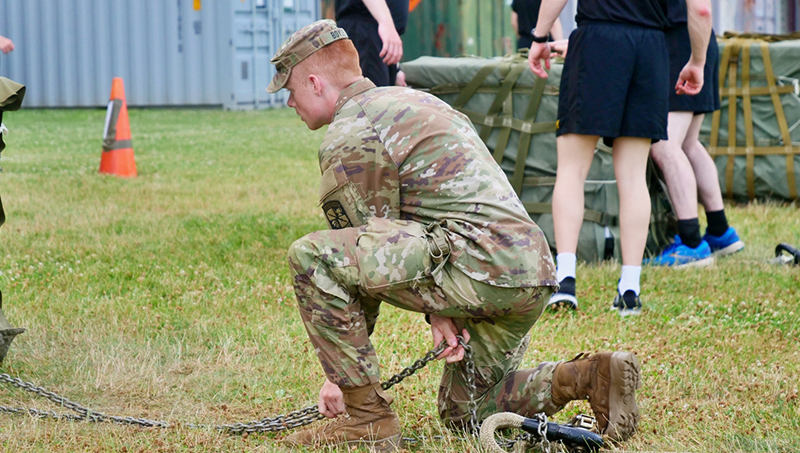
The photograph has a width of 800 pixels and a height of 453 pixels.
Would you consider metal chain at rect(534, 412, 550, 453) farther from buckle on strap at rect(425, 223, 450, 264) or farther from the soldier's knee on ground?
the soldier's knee on ground

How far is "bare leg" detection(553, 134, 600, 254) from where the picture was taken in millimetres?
4184

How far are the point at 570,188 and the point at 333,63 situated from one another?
6.06 ft

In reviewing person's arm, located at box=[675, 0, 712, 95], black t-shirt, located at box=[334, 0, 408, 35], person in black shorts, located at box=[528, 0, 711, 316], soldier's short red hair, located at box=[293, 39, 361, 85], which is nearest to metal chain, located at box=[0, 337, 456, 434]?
soldier's short red hair, located at box=[293, 39, 361, 85]

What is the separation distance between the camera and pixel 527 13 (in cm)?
602

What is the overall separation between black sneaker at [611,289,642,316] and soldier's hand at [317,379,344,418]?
1.82 m

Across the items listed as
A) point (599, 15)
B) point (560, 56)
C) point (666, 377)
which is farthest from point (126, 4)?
point (666, 377)

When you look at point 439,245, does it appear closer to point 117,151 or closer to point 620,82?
point 620,82

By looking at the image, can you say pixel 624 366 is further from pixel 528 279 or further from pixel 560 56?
pixel 560 56

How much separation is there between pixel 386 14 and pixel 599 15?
1.07 meters

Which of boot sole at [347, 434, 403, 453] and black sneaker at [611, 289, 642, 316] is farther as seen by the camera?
black sneaker at [611, 289, 642, 316]

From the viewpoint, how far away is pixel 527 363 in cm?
341

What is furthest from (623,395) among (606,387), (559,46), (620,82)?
(559,46)

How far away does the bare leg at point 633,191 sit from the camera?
414cm

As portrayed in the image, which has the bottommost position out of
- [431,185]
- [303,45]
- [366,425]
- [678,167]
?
[366,425]
